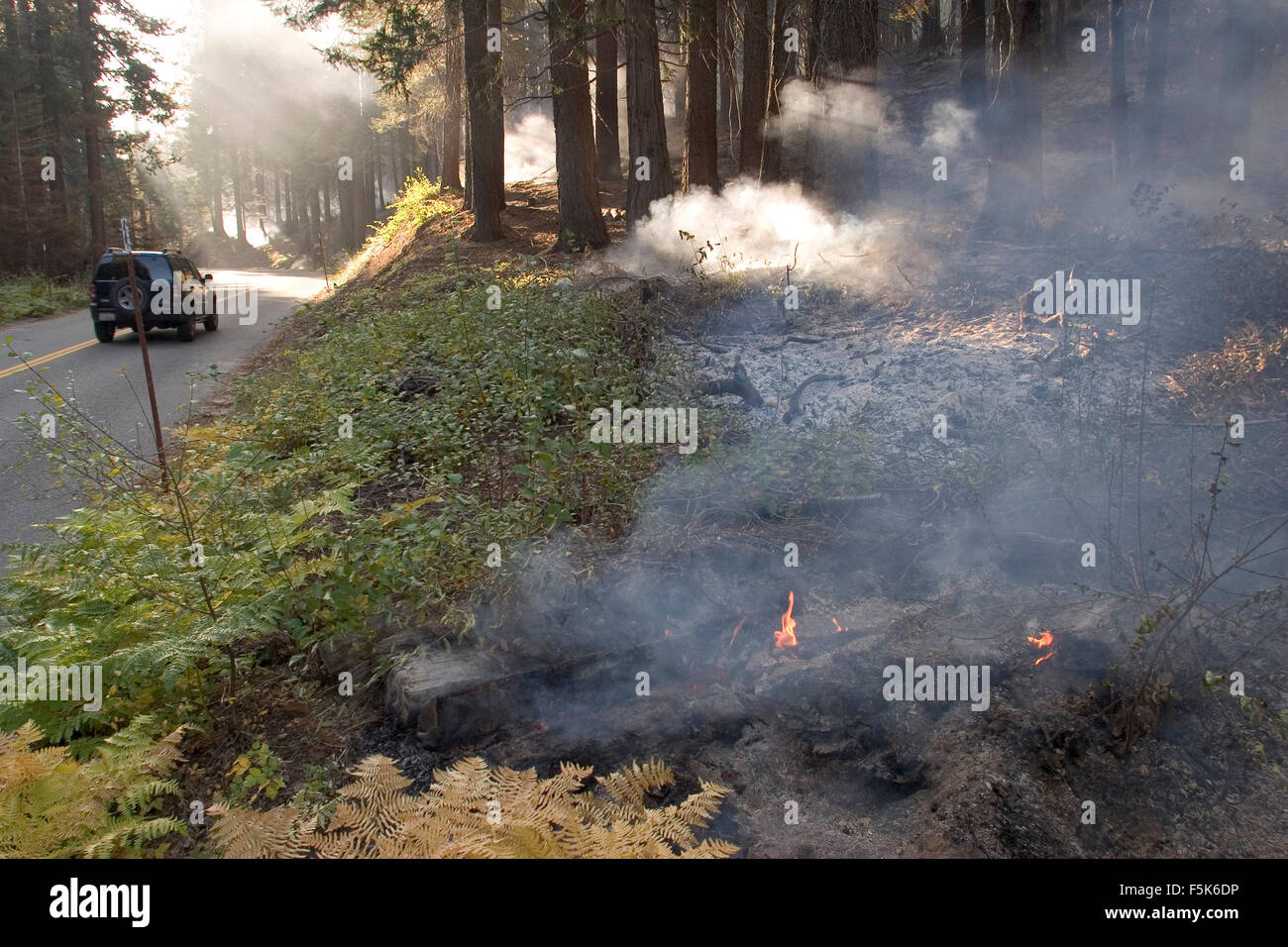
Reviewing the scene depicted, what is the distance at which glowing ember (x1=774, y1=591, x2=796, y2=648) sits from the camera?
15.5 feet

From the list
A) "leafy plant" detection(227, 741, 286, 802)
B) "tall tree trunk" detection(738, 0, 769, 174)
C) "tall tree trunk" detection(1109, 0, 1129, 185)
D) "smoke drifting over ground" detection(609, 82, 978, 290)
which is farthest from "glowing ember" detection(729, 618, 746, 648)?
"tall tree trunk" detection(1109, 0, 1129, 185)

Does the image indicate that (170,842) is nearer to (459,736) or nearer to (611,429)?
(459,736)

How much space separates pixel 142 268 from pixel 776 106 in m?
12.8

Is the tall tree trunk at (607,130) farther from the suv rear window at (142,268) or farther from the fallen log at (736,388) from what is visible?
the fallen log at (736,388)

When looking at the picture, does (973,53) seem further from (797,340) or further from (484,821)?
(484,821)

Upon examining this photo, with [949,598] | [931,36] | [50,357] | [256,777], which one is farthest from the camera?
[931,36]

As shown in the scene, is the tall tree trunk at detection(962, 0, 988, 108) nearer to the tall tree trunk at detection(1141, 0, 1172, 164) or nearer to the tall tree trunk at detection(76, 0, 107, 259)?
the tall tree trunk at detection(1141, 0, 1172, 164)

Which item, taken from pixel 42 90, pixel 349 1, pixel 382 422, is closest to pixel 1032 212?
pixel 382 422

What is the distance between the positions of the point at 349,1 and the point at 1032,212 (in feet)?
40.7

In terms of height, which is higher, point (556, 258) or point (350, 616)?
point (556, 258)

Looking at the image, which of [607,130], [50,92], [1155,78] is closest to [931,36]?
[1155,78]

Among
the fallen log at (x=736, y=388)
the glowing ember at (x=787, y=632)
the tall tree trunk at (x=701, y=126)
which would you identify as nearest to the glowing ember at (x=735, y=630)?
the glowing ember at (x=787, y=632)

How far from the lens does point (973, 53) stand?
57.7 feet
